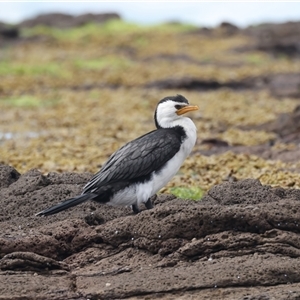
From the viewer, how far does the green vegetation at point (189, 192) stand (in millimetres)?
10234

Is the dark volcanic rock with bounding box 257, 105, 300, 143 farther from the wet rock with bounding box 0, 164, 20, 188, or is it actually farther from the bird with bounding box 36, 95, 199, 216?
the bird with bounding box 36, 95, 199, 216

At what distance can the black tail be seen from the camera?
7.72 m

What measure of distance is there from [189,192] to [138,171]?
244cm

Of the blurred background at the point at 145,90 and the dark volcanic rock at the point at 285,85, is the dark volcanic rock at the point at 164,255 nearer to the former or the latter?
the blurred background at the point at 145,90

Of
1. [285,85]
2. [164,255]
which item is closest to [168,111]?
[164,255]

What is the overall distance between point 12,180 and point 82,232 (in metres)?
2.43

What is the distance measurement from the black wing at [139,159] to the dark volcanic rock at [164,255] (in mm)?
753

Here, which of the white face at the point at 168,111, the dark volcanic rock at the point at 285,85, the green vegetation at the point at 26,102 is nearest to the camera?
the white face at the point at 168,111

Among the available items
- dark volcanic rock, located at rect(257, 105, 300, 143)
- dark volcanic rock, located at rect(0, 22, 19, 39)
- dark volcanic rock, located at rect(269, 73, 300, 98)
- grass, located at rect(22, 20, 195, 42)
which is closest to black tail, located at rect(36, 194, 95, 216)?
dark volcanic rock, located at rect(257, 105, 300, 143)

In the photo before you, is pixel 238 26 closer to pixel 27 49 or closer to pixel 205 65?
pixel 27 49

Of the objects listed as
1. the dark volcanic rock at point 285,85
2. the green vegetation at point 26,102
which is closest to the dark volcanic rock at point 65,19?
the dark volcanic rock at point 285,85

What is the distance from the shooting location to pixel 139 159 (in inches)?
320

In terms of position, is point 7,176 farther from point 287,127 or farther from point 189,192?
point 287,127

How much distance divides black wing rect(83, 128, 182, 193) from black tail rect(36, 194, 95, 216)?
92 millimetres
